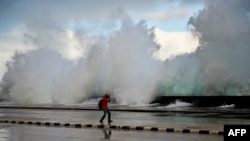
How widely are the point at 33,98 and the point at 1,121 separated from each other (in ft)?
142

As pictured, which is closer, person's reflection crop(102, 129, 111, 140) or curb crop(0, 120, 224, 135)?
person's reflection crop(102, 129, 111, 140)

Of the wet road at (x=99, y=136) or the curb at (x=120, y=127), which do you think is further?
the curb at (x=120, y=127)

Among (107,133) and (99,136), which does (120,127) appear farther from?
(99,136)

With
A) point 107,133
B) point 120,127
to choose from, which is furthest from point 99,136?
point 120,127

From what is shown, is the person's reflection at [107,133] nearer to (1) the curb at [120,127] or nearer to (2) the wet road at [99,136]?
(2) the wet road at [99,136]

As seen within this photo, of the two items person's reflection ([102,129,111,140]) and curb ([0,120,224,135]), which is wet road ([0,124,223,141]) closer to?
person's reflection ([102,129,111,140])

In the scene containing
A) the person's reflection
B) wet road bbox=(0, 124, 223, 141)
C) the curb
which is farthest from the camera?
the curb

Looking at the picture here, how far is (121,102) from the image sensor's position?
5438 centimetres

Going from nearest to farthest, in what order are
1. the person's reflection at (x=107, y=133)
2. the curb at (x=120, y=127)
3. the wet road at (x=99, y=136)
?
the wet road at (x=99, y=136) < the person's reflection at (x=107, y=133) < the curb at (x=120, y=127)

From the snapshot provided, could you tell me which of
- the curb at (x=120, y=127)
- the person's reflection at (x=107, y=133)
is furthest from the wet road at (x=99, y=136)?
the curb at (x=120, y=127)

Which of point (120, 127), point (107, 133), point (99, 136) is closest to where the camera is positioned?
point (99, 136)

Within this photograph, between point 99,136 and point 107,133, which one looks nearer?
point 99,136

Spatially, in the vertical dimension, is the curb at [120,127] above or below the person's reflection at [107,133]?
above

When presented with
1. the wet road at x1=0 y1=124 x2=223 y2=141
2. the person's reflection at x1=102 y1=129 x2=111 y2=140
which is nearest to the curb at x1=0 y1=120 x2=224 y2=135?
the wet road at x1=0 y1=124 x2=223 y2=141
